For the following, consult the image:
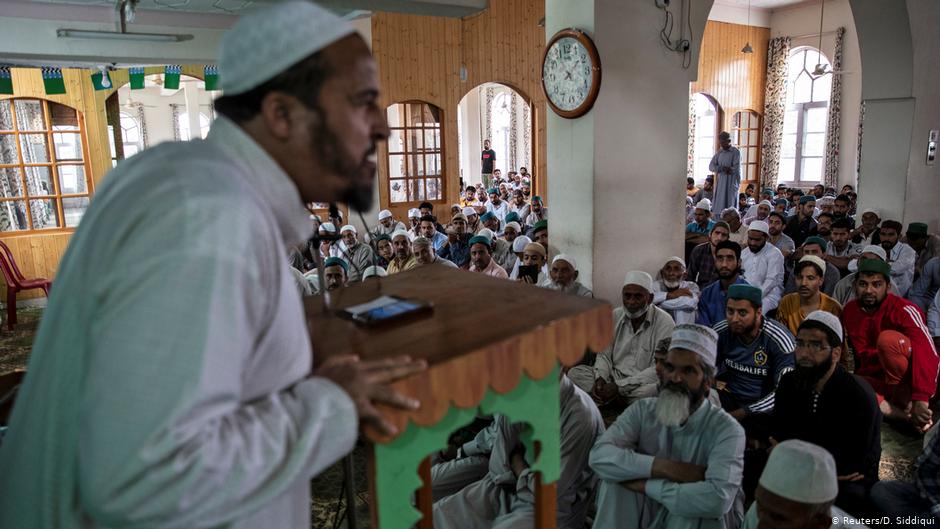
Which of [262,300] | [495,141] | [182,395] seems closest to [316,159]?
[262,300]

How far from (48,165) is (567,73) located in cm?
733

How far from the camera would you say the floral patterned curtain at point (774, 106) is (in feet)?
45.3

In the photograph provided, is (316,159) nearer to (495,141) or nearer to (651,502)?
(651,502)

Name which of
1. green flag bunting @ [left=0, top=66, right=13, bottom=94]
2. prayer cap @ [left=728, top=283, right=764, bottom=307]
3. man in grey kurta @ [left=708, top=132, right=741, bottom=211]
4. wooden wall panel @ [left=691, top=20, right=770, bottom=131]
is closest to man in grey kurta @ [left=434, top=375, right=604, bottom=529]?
prayer cap @ [left=728, top=283, right=764, bottom=307]

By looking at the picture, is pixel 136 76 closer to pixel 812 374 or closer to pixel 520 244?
pixel 520 244

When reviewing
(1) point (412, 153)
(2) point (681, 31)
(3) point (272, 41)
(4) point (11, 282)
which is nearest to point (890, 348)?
(2) point (681, 31)

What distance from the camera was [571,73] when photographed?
4.46 m

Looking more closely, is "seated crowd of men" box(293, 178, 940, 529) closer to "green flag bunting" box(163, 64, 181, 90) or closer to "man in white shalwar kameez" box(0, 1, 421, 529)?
"man in white shalwar kameez" box(0, 1, 421, 529)

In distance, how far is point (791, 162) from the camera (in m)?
14.1

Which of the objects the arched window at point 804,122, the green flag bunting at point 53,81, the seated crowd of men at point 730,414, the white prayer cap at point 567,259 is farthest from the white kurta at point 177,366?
the arched window at point 804,122

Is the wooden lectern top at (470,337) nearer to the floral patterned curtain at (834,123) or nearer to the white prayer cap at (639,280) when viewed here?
the white prayer cap at (639,280)

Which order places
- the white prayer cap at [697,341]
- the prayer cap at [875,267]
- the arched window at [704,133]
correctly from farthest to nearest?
the arched window at [704,133]
the prayer cap at [875,267]
the white prayer cap at [697,341]

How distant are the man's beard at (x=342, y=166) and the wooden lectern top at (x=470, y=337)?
0.71 feet

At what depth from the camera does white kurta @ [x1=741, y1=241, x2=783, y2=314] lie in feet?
17.1
